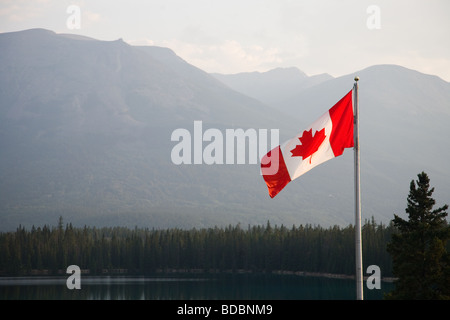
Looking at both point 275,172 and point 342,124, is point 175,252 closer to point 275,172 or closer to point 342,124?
point 275,172

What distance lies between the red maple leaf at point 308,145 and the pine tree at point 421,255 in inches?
835

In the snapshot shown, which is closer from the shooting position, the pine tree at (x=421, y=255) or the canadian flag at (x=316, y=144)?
the canadian flag at (x=316, y=144)

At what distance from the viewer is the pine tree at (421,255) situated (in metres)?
44.2

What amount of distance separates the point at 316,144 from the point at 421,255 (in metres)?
22.4

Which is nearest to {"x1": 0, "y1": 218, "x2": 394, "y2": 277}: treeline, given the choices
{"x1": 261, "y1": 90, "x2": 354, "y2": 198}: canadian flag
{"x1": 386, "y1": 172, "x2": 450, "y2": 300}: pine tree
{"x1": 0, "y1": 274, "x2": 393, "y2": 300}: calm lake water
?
{"x1": 0, "y1": 274, "x2": 393, "y2": 300}: calm lake water

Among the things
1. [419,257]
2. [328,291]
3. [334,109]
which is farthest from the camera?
[328,291]

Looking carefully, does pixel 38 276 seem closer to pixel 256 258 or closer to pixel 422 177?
pixel 256 258

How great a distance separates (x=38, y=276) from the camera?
164 m

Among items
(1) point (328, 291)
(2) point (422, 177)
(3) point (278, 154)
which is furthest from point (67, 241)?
(3) point (278, 154)

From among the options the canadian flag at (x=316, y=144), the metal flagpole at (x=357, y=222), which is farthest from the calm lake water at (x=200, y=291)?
the metal flagpole at (x=357, y=222)

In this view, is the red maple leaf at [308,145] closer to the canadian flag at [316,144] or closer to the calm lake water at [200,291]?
the canadian flag at [316,144]

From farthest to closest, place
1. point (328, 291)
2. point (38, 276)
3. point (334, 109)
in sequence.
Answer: point (38, 276) < point (328, 291) < point (334, 109)

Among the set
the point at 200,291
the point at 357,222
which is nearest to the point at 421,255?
the point at 357,222
